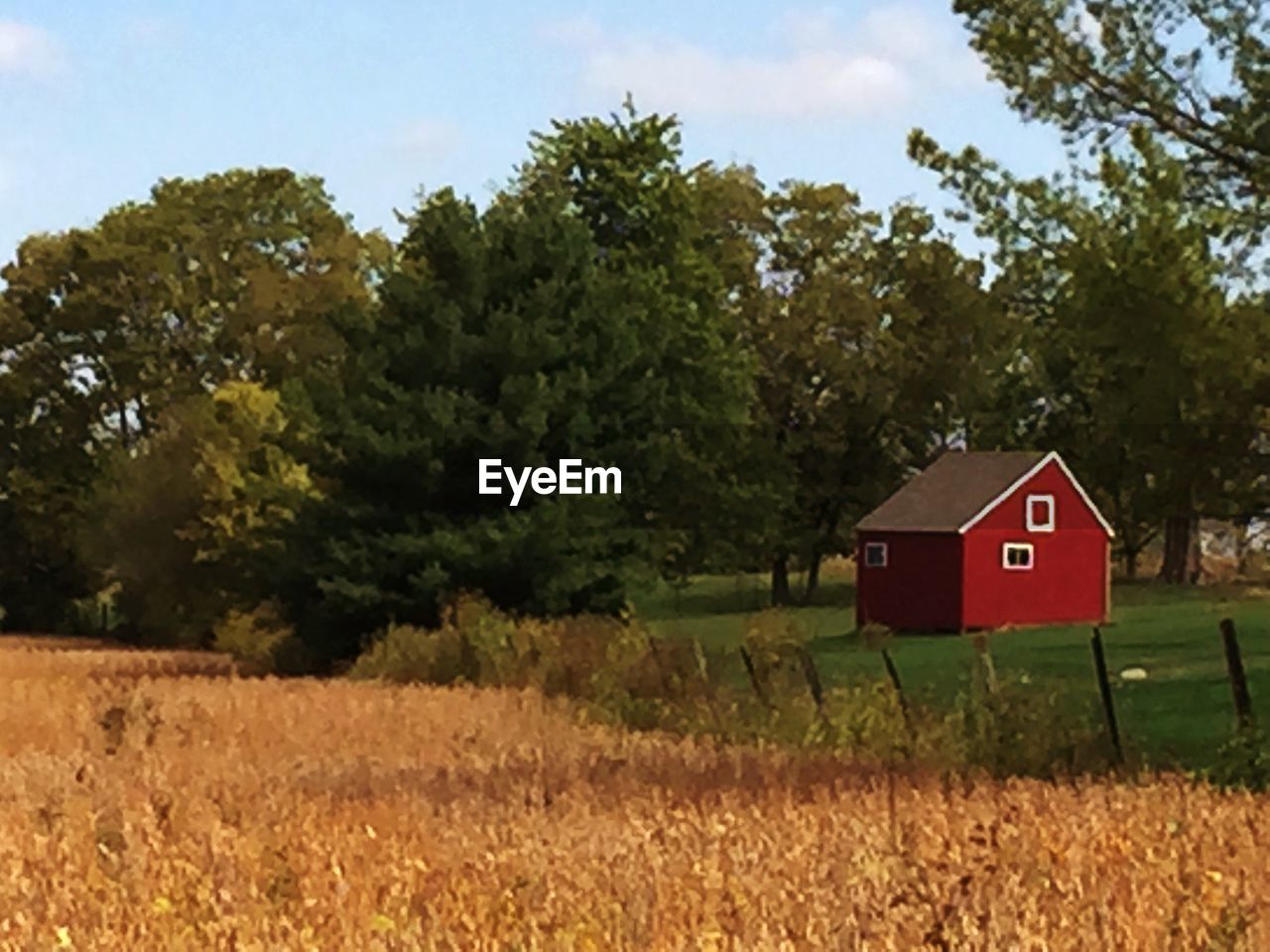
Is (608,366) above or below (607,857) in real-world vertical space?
above

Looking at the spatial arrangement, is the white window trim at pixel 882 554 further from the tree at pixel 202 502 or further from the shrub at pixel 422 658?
the shrub at pixel 422 658

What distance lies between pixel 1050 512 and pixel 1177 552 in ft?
64.1

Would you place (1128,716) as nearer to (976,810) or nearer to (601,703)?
(601,703)

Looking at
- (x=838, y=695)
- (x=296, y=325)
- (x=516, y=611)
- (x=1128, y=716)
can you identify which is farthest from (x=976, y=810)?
(x=296, y=325)

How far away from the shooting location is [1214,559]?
86.3 meters

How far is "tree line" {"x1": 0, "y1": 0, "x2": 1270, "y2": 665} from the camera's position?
67.6 feet

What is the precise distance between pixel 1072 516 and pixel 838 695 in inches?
1715

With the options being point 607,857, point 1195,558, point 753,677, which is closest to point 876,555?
point 1195,558

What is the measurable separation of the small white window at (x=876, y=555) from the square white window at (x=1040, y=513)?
441 centimetres

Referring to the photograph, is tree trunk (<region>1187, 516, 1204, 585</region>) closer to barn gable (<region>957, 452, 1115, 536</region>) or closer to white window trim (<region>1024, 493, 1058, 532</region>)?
barn gable (<region>957, 452, 1115, 536</region>)

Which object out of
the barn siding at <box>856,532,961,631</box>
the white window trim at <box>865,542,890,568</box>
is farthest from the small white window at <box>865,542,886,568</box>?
the barn siding at <box>856,532,961,631</box>

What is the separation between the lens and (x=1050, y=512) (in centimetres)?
6125

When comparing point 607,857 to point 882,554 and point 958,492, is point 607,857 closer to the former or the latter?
point 882,554

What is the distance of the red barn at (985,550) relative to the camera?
58562 mm
